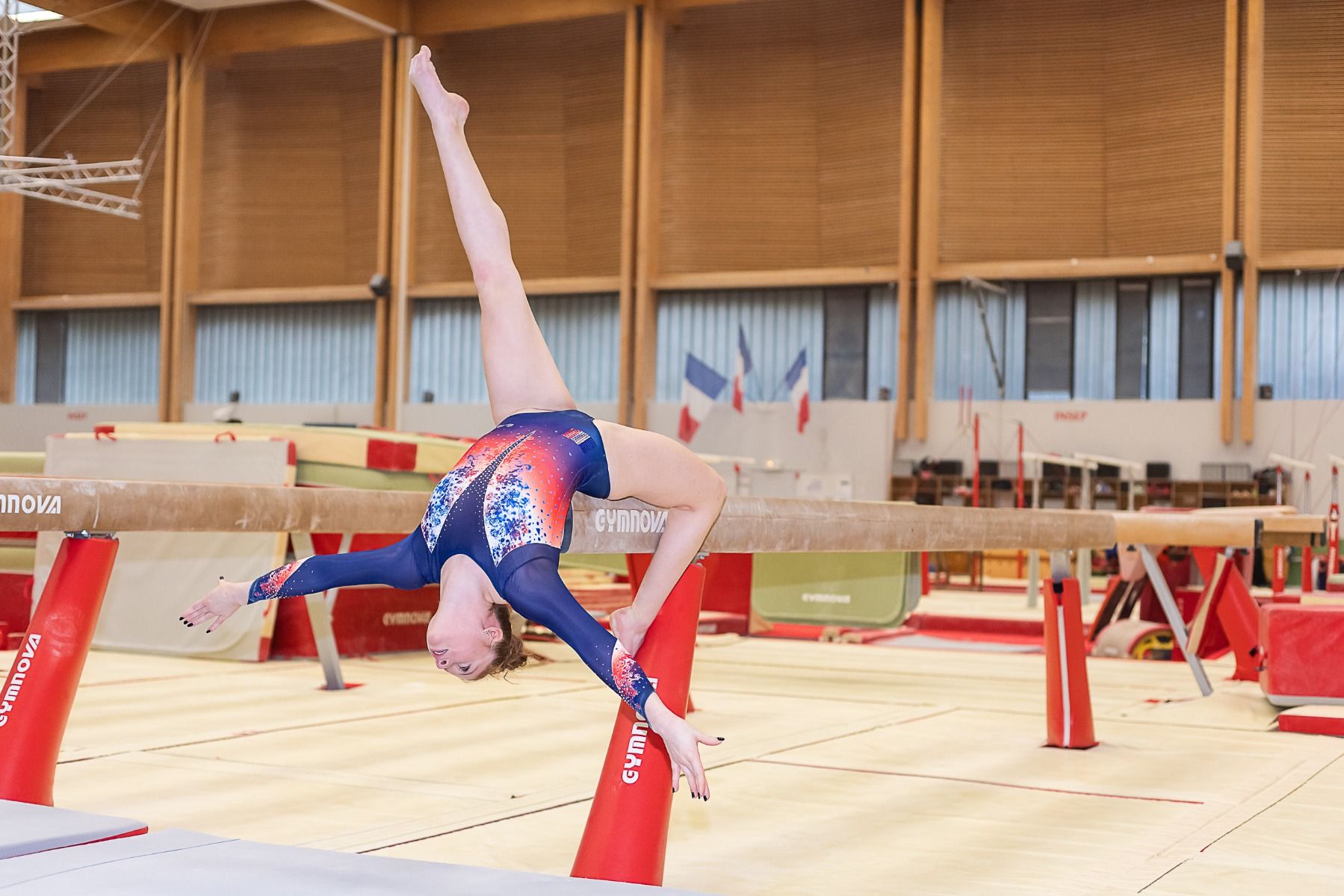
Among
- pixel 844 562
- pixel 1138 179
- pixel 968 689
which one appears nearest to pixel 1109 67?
pixel 1138 179

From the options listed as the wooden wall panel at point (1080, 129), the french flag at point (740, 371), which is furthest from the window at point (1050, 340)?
the french flag at point (740, 371)

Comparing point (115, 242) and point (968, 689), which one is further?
point (115, 242)

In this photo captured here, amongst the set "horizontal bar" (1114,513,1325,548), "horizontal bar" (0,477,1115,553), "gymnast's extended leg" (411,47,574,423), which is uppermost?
"gymnast's extended leg" (411,47,574,423)

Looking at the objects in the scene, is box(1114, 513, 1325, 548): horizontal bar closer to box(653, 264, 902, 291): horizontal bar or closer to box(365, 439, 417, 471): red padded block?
box(365, 439, 417, 471): red padded block

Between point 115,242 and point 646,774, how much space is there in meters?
23.2

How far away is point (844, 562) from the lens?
27.2 ft

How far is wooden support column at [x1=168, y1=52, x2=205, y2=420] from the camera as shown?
21984 mm

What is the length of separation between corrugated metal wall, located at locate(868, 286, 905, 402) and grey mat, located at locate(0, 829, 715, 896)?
56.6 ft

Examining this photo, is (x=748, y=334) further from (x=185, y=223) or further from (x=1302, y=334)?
(x=185, y=223)

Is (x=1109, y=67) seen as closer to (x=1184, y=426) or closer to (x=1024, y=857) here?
(x=1184, y=426)

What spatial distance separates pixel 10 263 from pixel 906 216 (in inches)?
620

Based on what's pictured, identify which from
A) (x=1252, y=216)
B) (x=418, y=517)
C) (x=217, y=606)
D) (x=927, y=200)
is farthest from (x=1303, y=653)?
(x=927, y=200)

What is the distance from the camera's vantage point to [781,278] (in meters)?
19.2

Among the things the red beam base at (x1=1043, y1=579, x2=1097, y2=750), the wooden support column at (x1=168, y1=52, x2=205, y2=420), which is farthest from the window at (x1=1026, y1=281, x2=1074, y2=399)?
the red beam base at (x1=1043, y1=579, x2=1097, y2=750)
